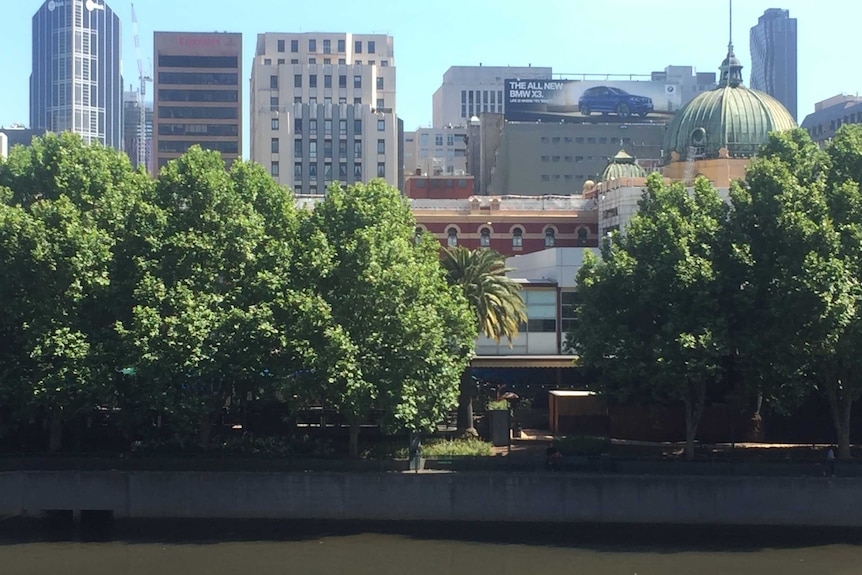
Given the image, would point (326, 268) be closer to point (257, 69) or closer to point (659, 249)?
point (659, 249)

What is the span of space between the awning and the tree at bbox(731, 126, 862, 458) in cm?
1326

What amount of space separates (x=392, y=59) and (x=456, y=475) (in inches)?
5409

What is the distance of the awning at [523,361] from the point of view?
61.5 meters

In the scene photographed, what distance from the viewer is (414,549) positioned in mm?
45938

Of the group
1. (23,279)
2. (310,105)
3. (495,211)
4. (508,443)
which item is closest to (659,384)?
(508,443)

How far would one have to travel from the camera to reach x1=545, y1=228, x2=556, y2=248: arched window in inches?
A: 3639

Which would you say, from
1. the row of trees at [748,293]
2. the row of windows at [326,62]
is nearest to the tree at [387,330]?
the row of trees at [748,293]

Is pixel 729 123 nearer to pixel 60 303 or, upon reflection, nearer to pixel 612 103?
pixel 60 303

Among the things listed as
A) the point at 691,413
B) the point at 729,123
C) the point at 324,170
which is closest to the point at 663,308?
the point at 691,413

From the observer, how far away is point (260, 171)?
56.1 m

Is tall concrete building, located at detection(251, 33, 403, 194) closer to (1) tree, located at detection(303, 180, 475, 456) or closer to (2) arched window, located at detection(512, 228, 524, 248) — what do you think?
(2) arched window, located at detection(512, 228, 524, 248)

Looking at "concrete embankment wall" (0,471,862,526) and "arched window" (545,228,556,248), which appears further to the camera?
"arched window" (545,228,556,248)

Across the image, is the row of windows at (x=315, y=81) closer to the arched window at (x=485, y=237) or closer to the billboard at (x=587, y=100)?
the billboard at (x=587, y=100)

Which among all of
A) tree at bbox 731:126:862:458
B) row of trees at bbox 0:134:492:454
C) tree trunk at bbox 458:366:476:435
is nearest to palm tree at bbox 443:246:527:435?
tree trunk at bbox 458:366:476:435
